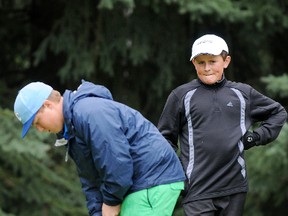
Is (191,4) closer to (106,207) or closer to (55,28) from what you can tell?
(55,28)

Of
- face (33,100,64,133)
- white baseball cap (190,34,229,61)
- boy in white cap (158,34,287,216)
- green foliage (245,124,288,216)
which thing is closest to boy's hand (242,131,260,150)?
boy in white cap (158,34,287,216)

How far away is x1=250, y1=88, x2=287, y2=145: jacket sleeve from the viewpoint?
402cm

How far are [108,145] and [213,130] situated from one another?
0.68 meters

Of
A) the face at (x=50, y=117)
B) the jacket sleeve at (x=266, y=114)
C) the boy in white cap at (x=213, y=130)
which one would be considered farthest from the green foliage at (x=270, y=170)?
the face at (x=50, y=117)

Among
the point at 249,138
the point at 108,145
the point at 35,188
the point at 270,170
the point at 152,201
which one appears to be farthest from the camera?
the point at 35,188

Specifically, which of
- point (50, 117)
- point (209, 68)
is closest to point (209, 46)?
point (209, 68)

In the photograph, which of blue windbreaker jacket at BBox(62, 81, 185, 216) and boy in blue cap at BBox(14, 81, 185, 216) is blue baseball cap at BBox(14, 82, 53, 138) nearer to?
boy in blue cap at BBox(14, 81, 185, 216)

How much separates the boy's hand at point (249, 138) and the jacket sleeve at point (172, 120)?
13.5 inches

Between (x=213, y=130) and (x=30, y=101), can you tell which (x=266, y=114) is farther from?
(x=30, y=101)

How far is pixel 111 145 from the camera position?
135 inches

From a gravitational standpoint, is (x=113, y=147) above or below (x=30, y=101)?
below

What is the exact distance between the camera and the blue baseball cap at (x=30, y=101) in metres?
3.49

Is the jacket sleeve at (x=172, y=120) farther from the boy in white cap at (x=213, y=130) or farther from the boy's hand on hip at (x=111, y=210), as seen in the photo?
the boy's hand on hip at (x=111, y=210)

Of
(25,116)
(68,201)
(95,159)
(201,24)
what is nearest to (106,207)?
(95,159)
